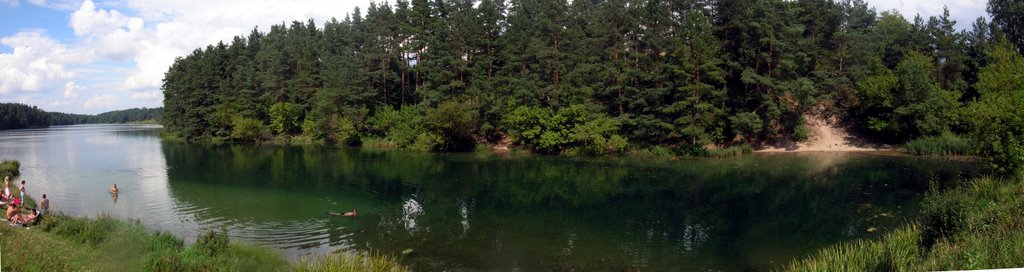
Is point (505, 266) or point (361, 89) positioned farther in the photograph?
point (361, 89)

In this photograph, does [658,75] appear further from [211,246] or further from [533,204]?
[211,246]

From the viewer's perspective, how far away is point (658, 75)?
51.8 metres

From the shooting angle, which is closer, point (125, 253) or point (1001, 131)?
point (125, 253)

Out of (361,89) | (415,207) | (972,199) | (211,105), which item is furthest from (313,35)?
(972,199)

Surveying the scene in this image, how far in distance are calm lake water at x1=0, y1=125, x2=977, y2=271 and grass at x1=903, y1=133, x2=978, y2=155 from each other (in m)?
3.55

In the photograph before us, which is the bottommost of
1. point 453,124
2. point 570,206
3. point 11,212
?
point 570,206

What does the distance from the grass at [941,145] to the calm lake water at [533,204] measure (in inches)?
140

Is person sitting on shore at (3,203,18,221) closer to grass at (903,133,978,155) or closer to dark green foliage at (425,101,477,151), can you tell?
dark green foliage at (425,101,477,151)

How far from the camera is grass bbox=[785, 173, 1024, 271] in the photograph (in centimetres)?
966

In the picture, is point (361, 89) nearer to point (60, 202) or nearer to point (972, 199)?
point (60, 202)

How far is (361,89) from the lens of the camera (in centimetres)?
7156

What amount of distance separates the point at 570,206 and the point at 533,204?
2.02 m

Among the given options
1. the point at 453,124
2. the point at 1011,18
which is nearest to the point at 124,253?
the point at 453,124

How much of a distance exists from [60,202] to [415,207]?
19.5 m
